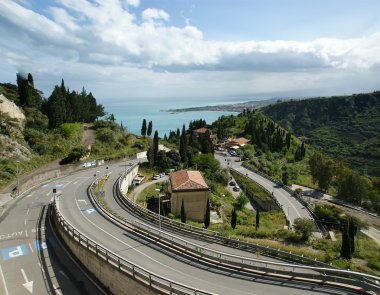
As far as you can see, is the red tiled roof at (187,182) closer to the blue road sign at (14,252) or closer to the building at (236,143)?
the blue road sign at (14,252)

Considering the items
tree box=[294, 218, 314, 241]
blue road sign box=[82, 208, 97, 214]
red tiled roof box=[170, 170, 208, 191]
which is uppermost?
red tiled roof box=[170, 170, 208, 191]

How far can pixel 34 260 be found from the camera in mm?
26516

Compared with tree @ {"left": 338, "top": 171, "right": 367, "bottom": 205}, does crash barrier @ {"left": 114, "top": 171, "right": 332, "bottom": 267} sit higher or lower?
higher

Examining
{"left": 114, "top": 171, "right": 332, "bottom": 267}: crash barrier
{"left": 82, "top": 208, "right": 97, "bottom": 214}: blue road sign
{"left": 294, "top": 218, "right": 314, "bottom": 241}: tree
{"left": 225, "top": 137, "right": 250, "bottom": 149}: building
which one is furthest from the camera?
{"left": 225, "top": 137, "right": 250, "bottom": 149}: building

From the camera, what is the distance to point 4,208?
1583 inches

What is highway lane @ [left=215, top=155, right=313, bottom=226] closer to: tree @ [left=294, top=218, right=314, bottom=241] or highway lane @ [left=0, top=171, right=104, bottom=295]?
tree @ [left=294, top=218, right=314, bottom=241]

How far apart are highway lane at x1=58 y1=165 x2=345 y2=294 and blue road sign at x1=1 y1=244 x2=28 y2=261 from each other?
511cm

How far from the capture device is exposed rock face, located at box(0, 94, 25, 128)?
5979 centimetres

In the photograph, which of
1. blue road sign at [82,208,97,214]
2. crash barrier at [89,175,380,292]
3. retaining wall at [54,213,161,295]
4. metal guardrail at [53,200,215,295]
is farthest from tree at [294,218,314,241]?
blue road sign at [82,208,97,214]

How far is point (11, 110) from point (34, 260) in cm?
4487

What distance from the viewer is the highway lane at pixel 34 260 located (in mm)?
22531

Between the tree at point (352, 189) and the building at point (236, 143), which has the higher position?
the building at point (236, 143)

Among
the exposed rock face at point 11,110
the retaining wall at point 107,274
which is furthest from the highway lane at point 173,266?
the exposed rock face at point 11,110

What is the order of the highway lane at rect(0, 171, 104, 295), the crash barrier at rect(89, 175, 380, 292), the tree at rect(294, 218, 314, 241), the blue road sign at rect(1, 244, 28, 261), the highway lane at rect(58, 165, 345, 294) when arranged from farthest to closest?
the tree at rect(294, 218, 314, 241) < the blue road sign at rect(1, 244, 28, 261) < the highway lane at rect(0, 171, 104, 295) < the highway lane at rect(58, 165, 345, 294) < the crash barrier at rect(89, 175, 380, 292)
